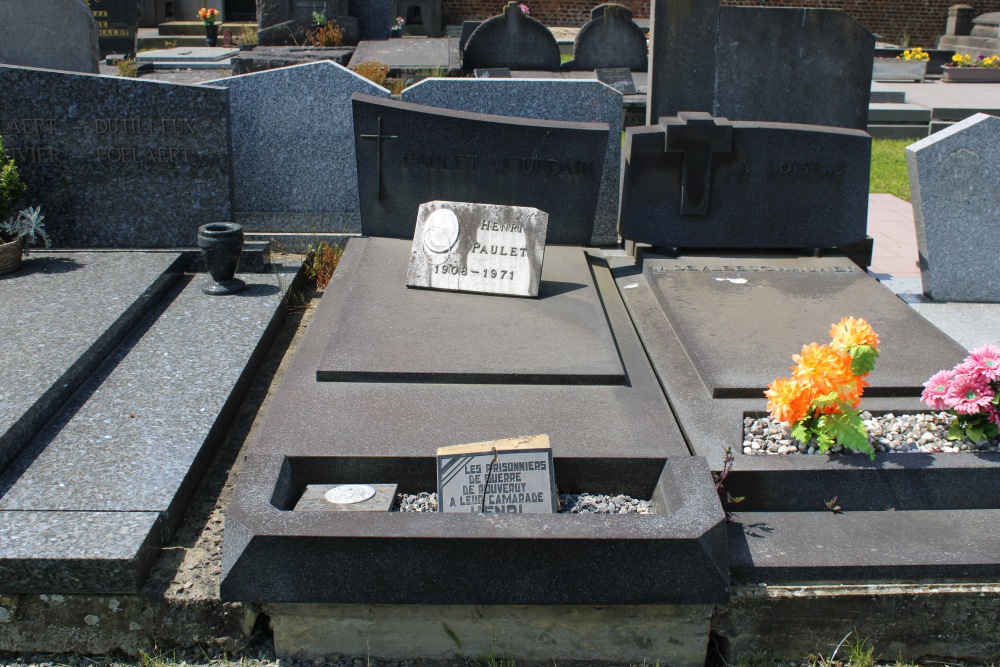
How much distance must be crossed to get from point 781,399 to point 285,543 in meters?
1.59

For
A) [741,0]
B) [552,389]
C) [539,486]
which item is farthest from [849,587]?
[741,0]

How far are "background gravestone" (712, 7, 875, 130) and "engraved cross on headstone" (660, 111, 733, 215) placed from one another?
3.18 feet

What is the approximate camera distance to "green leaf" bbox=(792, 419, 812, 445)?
284 centimetres

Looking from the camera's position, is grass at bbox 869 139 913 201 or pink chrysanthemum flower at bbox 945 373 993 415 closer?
pink chrysanthemum flower at bbox 945 373 993 415

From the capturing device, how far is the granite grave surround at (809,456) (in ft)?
8.34

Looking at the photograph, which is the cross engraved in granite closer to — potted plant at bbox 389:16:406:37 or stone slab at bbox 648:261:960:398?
stone slab at bbox 648:261:960:398

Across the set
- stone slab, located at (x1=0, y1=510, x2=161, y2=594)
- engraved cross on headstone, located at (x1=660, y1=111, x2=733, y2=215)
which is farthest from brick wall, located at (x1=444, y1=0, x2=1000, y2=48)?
stone slab, located at (x1=0, y1=510, x2=161, y2=594)

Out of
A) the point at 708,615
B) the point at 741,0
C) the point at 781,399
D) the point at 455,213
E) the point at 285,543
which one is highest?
the point at 741,0

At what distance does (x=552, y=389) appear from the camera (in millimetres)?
3201

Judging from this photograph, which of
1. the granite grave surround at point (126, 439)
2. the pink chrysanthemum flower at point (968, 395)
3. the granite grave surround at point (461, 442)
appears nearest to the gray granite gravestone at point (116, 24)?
the granite grave surround at point (126, 439)

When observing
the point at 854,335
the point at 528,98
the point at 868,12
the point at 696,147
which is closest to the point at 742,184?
the point at 696,147

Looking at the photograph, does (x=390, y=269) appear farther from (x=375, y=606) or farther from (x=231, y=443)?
(x=375, y=606)

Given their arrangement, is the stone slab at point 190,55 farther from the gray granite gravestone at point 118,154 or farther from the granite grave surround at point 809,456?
the granite grave surround at point 809,456

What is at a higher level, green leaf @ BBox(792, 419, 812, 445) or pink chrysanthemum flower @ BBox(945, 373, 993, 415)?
pink chrysanthemum flower @ BBox(945, 373, 993, 415)
